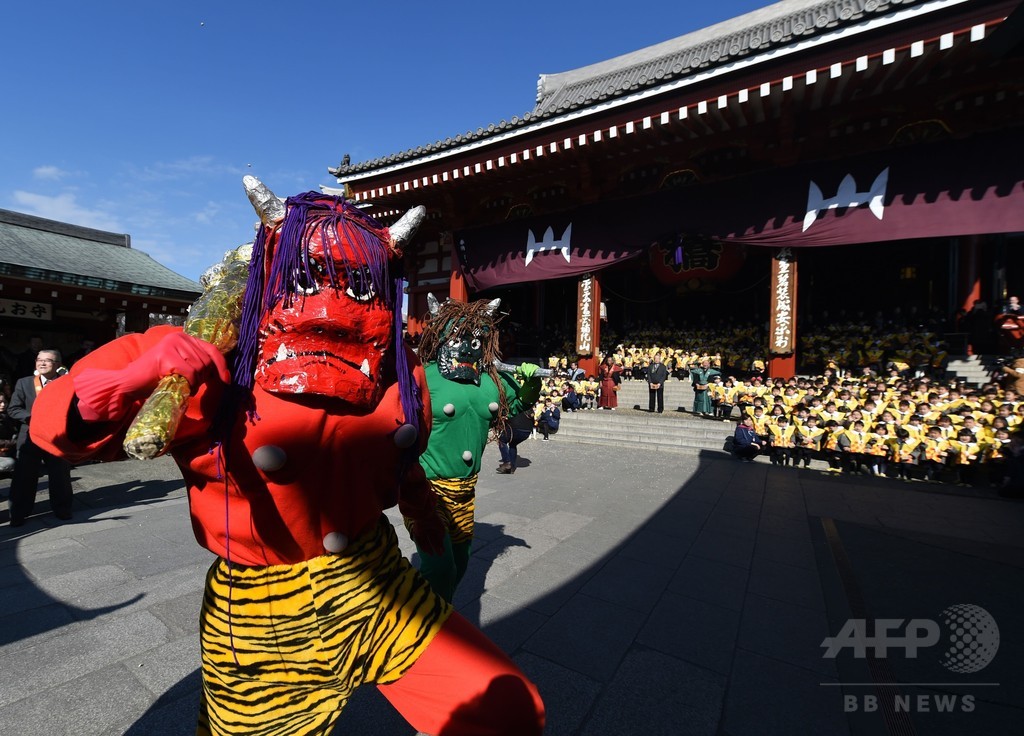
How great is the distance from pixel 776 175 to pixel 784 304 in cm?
240

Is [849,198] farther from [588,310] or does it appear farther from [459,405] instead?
[459,405]

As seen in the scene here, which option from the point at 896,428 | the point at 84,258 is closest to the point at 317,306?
the point at 896,428

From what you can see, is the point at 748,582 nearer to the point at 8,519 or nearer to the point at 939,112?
the point at 8,519

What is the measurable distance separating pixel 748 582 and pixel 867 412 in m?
5.60

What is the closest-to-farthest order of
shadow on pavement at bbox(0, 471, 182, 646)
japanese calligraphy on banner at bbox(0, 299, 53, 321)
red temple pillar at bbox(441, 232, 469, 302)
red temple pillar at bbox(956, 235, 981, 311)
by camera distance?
shadow on pavement at bbox(0, 471, 182, 646) → japanese calligraphy on banner at bbox(0, 299, 53, 321) → red temple pillar at bbox(956, 235, 981, 311) → red temple pillar at bbox(441, 232, 469, 302)

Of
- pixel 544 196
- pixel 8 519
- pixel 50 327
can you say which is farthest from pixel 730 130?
pixel 50 327

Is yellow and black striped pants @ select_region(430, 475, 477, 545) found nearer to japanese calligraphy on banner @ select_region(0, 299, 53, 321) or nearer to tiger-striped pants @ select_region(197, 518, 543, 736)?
tiger-striped pants @ select_region(197, 518, 543, 736)

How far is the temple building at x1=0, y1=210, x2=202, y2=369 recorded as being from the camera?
339 inches

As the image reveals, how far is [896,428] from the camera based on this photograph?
6.78 m

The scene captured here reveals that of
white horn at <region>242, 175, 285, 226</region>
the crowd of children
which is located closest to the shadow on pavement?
white horn at <region>242, 175, 285, 226</region>

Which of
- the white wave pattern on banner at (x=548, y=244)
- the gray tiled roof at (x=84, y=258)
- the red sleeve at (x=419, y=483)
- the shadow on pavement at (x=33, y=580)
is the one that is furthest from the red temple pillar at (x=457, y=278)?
the red sleeve at (x=419, y=483)

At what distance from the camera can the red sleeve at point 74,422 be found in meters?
0.87

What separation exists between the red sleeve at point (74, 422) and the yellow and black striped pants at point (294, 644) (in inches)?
Result: 16.9

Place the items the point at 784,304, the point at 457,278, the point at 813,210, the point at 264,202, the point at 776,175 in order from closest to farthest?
the point at 264,202 → the point at 813,210 → the point at 776,175 → the point at 784,304 → the point at 457,278
